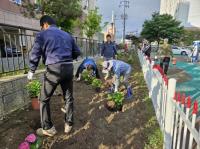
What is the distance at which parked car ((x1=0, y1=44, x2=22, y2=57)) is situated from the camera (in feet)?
14.0

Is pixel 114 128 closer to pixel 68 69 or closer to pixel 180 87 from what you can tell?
pixel 68 69

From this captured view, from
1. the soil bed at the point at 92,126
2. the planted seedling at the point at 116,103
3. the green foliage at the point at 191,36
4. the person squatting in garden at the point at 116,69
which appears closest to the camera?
the soil bed at the point at 92,126

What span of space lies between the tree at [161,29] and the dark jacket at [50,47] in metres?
34.0

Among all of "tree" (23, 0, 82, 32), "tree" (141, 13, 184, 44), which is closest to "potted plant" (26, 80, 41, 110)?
"tree" (23, 0, 82, 32)

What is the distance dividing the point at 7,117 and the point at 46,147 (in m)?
1.32

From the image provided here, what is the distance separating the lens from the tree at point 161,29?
34.5 m

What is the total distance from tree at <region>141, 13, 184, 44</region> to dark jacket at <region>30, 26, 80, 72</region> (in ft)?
112

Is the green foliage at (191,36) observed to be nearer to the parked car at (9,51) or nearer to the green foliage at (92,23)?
the green foliage at (92,23)

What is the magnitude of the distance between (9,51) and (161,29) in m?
33.5

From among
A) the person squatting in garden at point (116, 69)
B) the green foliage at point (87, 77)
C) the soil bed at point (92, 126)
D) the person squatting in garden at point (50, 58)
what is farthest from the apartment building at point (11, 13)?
the person squatting in garden at point (50, 58)

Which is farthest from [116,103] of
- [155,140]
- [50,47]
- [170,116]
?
[50,47]

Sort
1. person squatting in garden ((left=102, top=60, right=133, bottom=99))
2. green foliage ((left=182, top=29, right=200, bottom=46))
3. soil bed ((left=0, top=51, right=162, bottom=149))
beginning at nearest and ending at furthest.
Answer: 1. soil bed ((left=0, top=51, right=162, bottom=149))
2. person squatting in garden ((left=102, top=60, right=133, bottom=99))
3. green foliage ((left=182, top=29, right=200, bottom=46))

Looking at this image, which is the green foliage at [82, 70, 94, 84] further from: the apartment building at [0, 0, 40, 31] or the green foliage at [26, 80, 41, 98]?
the apartment building at [0, 0, 40, 31]

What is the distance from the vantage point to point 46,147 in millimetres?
2928
